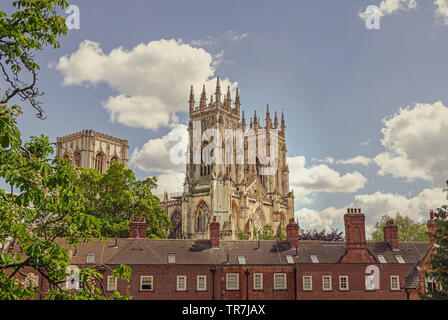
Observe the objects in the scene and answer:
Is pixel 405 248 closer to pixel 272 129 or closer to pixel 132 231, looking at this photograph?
pixel 132 231

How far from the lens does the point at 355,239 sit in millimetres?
35594

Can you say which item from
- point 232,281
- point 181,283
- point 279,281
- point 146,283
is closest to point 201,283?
point 181,283

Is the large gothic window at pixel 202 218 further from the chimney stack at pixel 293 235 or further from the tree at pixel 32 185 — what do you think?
the tree at pixel 32 185

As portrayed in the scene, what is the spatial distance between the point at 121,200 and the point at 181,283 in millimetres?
14380

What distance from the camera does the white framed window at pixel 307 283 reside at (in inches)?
1361

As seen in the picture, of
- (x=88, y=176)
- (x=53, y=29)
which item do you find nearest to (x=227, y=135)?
(x=88, y=176)

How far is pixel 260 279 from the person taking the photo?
115 ft

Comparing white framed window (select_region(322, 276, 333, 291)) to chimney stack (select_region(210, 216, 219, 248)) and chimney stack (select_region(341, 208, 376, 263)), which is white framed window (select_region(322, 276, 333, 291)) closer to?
chimney stack (select_region(341, 208, 376, 263))

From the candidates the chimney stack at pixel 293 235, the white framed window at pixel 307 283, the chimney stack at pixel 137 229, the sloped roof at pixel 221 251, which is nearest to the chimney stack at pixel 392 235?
the sloped roof at pixel 221 251

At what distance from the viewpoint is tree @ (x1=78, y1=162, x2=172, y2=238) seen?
4522 cm

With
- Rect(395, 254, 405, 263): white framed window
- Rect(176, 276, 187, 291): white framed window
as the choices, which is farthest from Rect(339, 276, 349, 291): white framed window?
Rect(176, 276, 187, 291): white framed window

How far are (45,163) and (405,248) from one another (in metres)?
33.5

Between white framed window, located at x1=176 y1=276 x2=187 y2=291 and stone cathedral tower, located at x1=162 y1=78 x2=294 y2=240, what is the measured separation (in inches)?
1788

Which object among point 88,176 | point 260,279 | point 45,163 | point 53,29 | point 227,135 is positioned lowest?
point 260,279
